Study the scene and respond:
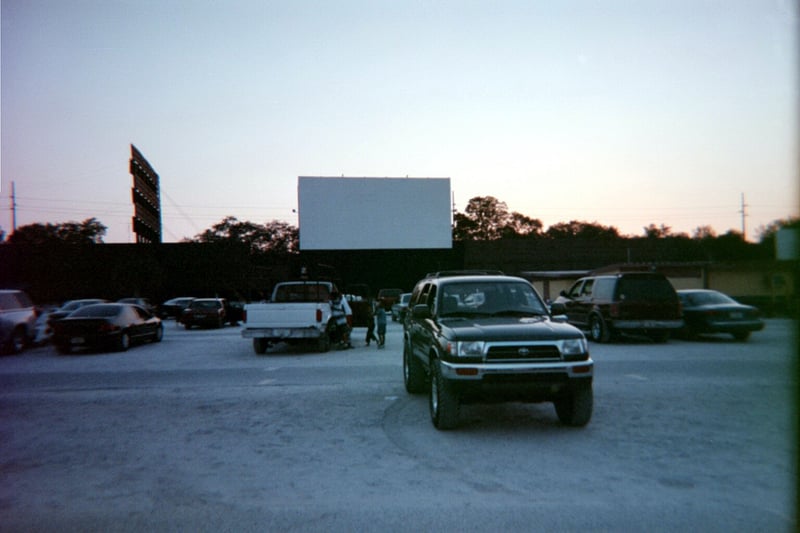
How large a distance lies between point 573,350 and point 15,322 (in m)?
17.7

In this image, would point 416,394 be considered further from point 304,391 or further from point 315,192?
point 315,192

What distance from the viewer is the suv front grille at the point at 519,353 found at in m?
6.71

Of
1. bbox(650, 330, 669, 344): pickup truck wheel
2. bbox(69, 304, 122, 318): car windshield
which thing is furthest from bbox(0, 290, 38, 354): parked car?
bbox(650, 330, 669, 344): pickup truck wheel

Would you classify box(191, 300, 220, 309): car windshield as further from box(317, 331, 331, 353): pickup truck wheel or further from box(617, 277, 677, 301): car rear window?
box(617, 277, 677, 301): car rear window

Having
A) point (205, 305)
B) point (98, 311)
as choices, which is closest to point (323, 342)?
point (98, 311)

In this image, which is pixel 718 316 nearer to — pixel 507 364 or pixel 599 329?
pixel 599 329

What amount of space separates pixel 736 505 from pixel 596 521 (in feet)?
3.91

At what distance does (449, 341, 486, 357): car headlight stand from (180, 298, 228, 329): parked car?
24.4 m

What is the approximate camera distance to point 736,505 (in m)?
4.60

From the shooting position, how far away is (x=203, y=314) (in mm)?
29062

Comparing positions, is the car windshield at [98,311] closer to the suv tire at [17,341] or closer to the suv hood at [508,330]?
the suv tire at [17,341]

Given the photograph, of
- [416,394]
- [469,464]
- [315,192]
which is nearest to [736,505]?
[469,464]

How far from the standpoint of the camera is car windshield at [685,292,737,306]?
17766 mm

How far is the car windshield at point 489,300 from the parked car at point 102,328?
13044 millimetres
